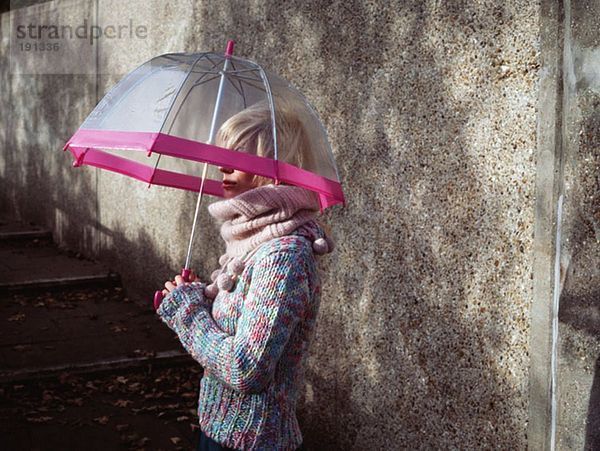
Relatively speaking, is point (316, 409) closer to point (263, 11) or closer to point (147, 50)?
point (263, 11)

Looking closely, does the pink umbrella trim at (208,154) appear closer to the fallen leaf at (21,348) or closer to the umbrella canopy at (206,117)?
the umbrella canopy at (206,117)

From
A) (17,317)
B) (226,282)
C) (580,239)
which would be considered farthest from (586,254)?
(17,317)

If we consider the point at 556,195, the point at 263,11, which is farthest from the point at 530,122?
the point at 263,11

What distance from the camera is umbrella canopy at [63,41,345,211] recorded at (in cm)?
262

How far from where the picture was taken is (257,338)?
8.23 feet

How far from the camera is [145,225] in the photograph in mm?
8336

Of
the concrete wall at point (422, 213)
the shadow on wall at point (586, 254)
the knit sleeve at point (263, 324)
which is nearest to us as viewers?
the knit sleeve at point (263, 324)

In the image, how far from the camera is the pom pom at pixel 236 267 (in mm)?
2668

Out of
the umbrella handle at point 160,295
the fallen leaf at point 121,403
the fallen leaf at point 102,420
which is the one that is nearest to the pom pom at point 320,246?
the umbrella handle at point 160,295

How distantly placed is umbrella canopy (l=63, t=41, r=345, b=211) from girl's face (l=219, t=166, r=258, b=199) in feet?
0.29

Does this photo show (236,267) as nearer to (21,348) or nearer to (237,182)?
(237,182)

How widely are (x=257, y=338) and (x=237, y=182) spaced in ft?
1.75

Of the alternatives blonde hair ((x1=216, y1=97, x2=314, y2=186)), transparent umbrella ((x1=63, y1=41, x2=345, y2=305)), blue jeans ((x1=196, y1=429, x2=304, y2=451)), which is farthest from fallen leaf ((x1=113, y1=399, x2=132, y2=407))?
blonde hair ((x1=216, y1=97, x2=314, y2=186))

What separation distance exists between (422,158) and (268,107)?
54.0 inches
